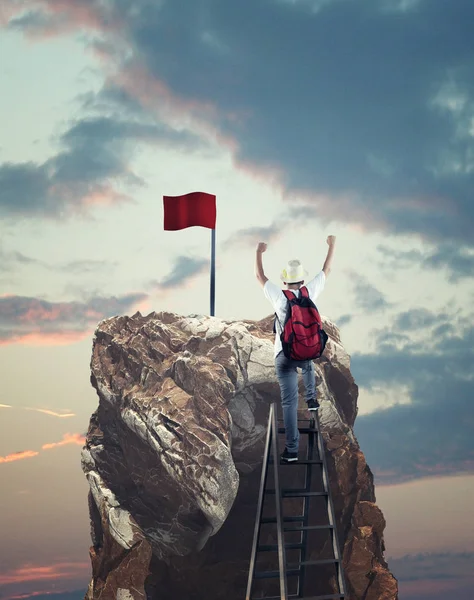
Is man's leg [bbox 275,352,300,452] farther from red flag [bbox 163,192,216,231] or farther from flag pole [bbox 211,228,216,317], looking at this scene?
red flag [bbox 163,192,216,231]

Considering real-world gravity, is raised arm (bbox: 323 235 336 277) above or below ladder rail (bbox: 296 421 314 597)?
above

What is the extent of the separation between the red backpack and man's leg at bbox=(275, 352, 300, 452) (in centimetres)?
21

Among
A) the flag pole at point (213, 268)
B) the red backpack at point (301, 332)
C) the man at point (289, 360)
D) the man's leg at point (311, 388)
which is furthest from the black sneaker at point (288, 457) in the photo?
the flag pole at point (213, 268)

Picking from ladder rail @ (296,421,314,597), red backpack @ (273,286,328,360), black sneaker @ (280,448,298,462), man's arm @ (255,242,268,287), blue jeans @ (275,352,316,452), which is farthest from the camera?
ladder rail @ (296,421,314,597)

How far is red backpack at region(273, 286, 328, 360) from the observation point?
923 cm

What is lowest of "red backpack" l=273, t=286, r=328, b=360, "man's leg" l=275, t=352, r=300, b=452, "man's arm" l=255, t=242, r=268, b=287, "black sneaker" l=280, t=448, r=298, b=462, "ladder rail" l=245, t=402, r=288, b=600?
"ladder rail" l=245, t=402, r=288, b=600

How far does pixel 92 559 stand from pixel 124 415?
160 inches

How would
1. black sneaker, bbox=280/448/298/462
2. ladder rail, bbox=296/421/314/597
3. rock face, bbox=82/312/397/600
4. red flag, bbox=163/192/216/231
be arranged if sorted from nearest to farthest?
1. black sneaker, bbox=280/448/298/462
2. ladder rail, bbox=296/421/314/597
3. rock face, bbox=82/312/397/600
4. red flag, bbox=163/192/216/231

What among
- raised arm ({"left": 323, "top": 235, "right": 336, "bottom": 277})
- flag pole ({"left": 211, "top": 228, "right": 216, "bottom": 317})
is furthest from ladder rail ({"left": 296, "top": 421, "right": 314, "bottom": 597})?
flag pole ({"left": 211, "top": 228, "right": 216, "bottom": 317})

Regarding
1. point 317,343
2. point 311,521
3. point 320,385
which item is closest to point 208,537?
point 311,521

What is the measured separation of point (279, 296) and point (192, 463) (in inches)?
234

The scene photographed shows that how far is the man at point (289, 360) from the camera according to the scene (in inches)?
369

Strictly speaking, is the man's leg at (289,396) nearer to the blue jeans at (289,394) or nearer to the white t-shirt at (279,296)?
the blue jeans at (289,394)

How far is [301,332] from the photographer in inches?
364
